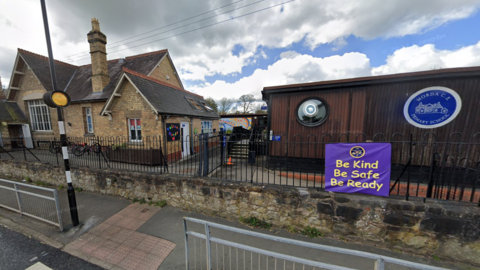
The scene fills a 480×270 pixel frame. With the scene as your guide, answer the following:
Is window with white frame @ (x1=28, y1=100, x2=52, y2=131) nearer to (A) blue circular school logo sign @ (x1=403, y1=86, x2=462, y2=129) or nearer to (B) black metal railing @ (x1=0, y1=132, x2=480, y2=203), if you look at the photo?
(B) black metal railing @ (x1=0, y1=132, x2=480, y2=203)

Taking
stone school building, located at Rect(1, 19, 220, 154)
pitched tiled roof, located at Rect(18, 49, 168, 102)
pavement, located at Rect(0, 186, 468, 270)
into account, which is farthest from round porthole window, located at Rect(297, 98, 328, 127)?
pitched tiled roof, located at Rect(18, 49, 168, 102)

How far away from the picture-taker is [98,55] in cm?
1061

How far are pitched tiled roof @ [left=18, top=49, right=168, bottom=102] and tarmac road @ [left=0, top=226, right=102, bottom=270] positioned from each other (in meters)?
9.53

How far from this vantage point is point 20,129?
1362 cm

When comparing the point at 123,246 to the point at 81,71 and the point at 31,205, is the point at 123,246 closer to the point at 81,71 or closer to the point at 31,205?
the point at 31,205

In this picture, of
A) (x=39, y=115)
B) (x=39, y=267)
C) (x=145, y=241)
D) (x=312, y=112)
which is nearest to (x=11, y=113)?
(x=39, y=115)

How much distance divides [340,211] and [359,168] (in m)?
1.00

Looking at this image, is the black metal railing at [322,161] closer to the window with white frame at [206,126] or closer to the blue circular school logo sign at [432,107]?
the blue circular school logo sign at [432,107]

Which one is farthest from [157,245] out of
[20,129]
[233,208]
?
[20,129]

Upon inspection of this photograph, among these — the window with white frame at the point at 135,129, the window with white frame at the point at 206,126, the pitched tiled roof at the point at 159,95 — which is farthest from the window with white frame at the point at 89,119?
the window with white frame at the point at 206,126

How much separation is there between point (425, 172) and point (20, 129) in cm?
2620

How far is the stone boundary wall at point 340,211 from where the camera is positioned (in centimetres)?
284

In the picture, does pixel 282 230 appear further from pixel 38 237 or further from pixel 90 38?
pixel 90 38

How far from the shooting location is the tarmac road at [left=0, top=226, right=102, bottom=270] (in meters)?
2.89
